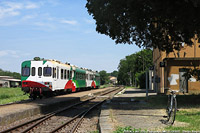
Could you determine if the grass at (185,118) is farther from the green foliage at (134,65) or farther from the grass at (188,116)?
the green foliage at (134,65)

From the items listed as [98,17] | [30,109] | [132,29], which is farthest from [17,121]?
[132,29]

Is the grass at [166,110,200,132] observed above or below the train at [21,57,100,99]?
below

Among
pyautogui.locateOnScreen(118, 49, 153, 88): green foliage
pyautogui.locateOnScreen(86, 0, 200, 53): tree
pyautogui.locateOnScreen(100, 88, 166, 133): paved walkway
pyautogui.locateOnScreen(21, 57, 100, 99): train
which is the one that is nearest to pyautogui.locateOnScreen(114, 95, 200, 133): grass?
pyautogui.locateOnScreen(100, 88, 166, 133): paved walkway

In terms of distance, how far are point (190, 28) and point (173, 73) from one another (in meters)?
16.5

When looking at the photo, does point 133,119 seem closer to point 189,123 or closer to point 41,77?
point 189,123

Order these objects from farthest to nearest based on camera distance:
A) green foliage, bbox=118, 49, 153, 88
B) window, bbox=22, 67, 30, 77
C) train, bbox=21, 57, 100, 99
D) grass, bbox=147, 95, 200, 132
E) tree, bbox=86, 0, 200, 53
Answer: green foliage, bbox=118, 49, 153, 88 → window, bbox=22, 67, 30, 77 → train, bbox=21, 57, 100, 99 → tree, bbox=86, 0, 200, 53 → grass, bbox=147, 95, 200, 132

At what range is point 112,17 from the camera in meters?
13.2

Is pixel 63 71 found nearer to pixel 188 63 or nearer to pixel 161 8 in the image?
pixel 188 63

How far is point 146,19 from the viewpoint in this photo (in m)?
14.0

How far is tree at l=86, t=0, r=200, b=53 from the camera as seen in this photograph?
11320 mm

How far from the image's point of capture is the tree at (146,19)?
11320 mm

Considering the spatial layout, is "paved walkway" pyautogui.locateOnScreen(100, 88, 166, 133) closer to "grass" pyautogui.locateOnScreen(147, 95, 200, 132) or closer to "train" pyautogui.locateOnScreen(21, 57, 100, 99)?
"grass" pyautogui.locateOnScreen(147, 95, 200, 132)

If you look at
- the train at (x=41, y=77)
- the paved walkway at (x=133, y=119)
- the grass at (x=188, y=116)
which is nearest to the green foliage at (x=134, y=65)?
the train at (x=41, y=77)

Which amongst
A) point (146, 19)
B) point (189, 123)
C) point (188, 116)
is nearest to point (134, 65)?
point (146, 19)
